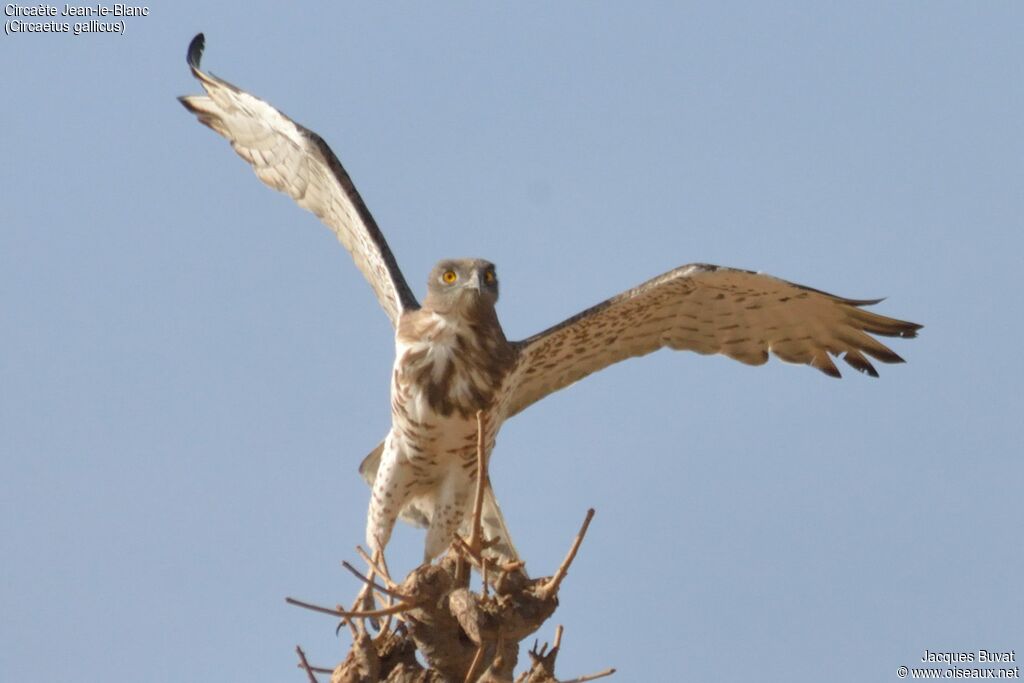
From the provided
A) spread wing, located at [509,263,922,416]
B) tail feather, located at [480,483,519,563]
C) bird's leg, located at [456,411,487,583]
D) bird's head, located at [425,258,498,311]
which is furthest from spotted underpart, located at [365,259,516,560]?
bird's leg, located at [456,411,487,583]

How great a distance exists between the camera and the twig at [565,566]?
4.72 meters

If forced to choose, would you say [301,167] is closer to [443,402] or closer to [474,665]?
[443,402]

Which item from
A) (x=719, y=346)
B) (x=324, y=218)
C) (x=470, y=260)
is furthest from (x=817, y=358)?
(x=324, y=218)

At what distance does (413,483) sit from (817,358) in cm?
307

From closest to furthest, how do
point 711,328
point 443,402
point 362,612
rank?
point 362,612
point 443,402
point 711,328

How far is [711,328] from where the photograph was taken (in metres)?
9.59

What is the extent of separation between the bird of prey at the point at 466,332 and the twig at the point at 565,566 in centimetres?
203

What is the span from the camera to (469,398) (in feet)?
26.4

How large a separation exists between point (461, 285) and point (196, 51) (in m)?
3.12

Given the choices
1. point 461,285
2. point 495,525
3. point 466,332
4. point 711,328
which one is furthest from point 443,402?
point 711,328

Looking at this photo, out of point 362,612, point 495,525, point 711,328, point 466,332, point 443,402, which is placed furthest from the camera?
point 711,328

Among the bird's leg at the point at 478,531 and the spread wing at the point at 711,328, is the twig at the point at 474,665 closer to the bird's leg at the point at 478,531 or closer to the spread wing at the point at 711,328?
the bird's leg at the point at 478,531

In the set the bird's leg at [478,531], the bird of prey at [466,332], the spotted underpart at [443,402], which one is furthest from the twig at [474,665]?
the spotted underpart at [443,402]

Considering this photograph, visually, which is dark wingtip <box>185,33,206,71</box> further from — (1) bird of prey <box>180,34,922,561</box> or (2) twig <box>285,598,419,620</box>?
(2) twig <box>285,598,419,620</box>
